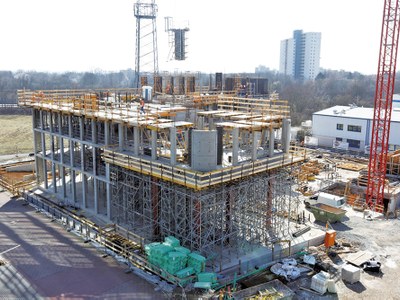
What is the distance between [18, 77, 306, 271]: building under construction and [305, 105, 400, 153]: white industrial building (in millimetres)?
30888

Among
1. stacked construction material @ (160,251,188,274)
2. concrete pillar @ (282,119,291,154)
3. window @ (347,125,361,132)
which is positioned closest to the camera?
stacked construction material @ (160,251,188,274)

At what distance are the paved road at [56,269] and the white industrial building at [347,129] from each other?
42.1 metres

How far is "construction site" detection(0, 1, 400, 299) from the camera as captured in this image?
19.6m

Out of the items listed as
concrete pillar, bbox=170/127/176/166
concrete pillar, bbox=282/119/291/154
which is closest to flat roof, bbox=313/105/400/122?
concrete pillar, bbox=282/119/291/154

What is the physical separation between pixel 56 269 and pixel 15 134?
5202cm

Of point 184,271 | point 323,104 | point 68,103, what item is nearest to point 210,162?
point 184,271

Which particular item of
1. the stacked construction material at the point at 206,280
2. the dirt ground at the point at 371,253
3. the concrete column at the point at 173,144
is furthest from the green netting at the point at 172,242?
the dirt ground at the point at 371,253

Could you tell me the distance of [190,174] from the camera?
19703 mm

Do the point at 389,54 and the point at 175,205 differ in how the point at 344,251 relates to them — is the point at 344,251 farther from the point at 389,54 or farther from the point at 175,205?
the point at 389,54

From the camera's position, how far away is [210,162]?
20500 mm

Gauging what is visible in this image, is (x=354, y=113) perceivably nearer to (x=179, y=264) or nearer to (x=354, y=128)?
(x=354, y=128)

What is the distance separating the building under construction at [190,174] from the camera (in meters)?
20.6

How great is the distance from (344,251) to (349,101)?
83.4 metres

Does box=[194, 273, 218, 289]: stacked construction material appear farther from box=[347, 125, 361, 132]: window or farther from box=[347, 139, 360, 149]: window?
box=[347, 139, 360, 149]: window
